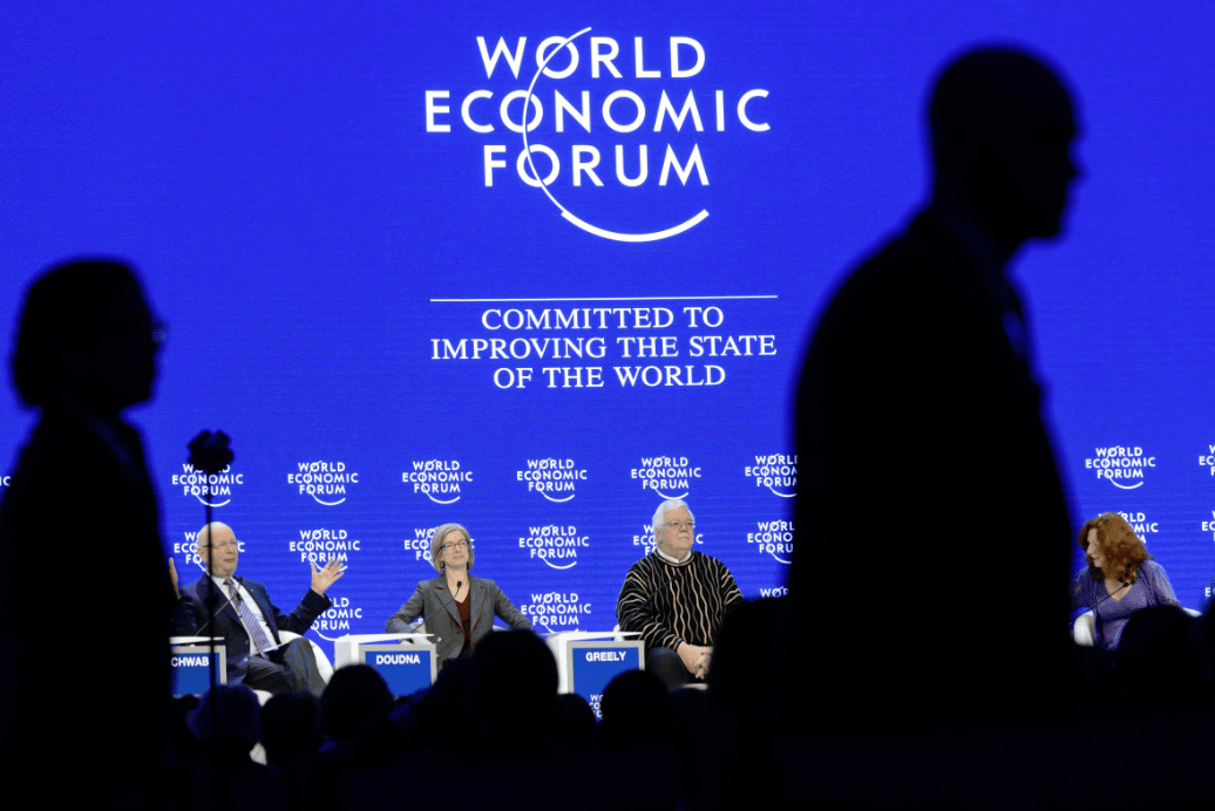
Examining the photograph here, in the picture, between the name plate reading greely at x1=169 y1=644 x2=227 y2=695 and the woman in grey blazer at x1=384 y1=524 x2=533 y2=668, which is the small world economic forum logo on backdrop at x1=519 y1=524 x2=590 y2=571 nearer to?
the woman in grey blazer at x1=384 y1=524 x2=533 y2=668

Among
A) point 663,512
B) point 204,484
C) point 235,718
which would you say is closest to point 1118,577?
point 663,512

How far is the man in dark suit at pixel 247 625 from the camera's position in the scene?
227 inches

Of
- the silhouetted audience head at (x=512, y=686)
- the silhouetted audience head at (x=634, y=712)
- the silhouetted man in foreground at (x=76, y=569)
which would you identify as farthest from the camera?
the silhouetted audience head at (x=634, y=712)

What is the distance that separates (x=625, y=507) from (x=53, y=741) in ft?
18.9

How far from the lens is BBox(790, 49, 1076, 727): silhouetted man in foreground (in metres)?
0.87

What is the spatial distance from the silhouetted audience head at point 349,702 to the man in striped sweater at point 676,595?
2953 millimetres

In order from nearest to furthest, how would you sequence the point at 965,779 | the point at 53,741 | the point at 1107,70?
the point at 965,779 → the point at 53,741 → the point at 1107,70

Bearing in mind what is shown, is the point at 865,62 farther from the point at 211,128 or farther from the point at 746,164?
the point at 211,128

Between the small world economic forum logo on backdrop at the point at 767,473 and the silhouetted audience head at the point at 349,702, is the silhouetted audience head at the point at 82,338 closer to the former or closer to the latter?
the silhouetted audience head at the point at 349,702

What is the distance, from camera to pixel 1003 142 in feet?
3.46

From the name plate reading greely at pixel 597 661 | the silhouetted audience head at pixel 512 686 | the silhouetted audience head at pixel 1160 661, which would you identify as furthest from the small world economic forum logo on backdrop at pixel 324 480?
the silhouetted audience head at pixel 1160 661

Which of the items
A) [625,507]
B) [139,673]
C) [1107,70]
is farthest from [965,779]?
[1107,70]

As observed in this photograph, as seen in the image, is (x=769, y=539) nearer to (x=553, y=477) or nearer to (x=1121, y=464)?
(x=553, y=477)

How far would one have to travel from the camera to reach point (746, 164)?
7.11m
